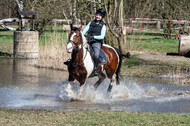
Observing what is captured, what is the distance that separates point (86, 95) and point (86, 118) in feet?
10.8

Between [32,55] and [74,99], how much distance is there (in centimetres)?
1056

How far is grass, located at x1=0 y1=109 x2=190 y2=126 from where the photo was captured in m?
7.23

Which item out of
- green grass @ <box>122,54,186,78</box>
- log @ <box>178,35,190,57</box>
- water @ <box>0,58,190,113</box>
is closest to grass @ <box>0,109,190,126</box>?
water @ <box>0,58,190,113</box>

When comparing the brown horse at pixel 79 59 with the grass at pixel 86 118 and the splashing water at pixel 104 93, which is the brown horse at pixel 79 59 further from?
the grass at pixel 86 118

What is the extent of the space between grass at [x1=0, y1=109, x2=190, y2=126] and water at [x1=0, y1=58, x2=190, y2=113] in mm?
922

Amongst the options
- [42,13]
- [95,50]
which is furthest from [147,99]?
[42,13]

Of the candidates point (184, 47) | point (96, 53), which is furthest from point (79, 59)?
point (184, 47)

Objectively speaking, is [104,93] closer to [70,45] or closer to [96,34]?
[96,34]

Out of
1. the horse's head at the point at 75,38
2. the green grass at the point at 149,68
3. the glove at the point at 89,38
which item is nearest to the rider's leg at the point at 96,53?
the glove at the point at 89,38

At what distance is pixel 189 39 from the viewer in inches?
776

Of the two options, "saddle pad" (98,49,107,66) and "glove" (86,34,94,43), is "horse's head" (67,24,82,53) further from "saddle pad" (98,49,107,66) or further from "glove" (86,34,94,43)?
"saddle pad" (98,49,107,66)

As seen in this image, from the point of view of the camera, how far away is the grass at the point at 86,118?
23.7 feet

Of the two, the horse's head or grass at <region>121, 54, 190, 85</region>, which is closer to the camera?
the horse's head

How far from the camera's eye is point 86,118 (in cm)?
761
